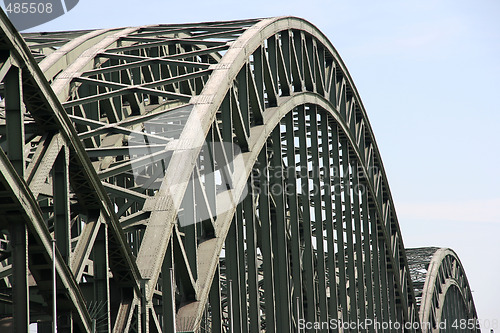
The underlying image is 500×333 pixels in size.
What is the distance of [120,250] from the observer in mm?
19609

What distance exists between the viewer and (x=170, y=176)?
2225 cm

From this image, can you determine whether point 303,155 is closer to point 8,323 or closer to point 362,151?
point 362,151

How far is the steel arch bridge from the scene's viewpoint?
668 inches

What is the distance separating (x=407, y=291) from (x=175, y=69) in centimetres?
2509

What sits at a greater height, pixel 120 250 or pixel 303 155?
pixel 303 155

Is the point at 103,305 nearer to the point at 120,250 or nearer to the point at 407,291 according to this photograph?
the point at 120,250

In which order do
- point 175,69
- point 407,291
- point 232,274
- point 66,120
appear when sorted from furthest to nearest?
point 407,291 → point 175,69 → point 232,274 → point 66,120

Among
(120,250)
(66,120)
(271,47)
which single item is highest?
(271,47)

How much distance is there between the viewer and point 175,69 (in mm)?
35406

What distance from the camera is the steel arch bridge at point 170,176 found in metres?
17.0

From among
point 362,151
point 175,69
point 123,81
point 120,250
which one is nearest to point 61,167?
point 120,250

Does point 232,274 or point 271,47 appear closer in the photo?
point 232,274

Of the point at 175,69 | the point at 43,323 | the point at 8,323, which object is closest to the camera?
the point at 8,323

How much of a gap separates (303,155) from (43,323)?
612 inches
